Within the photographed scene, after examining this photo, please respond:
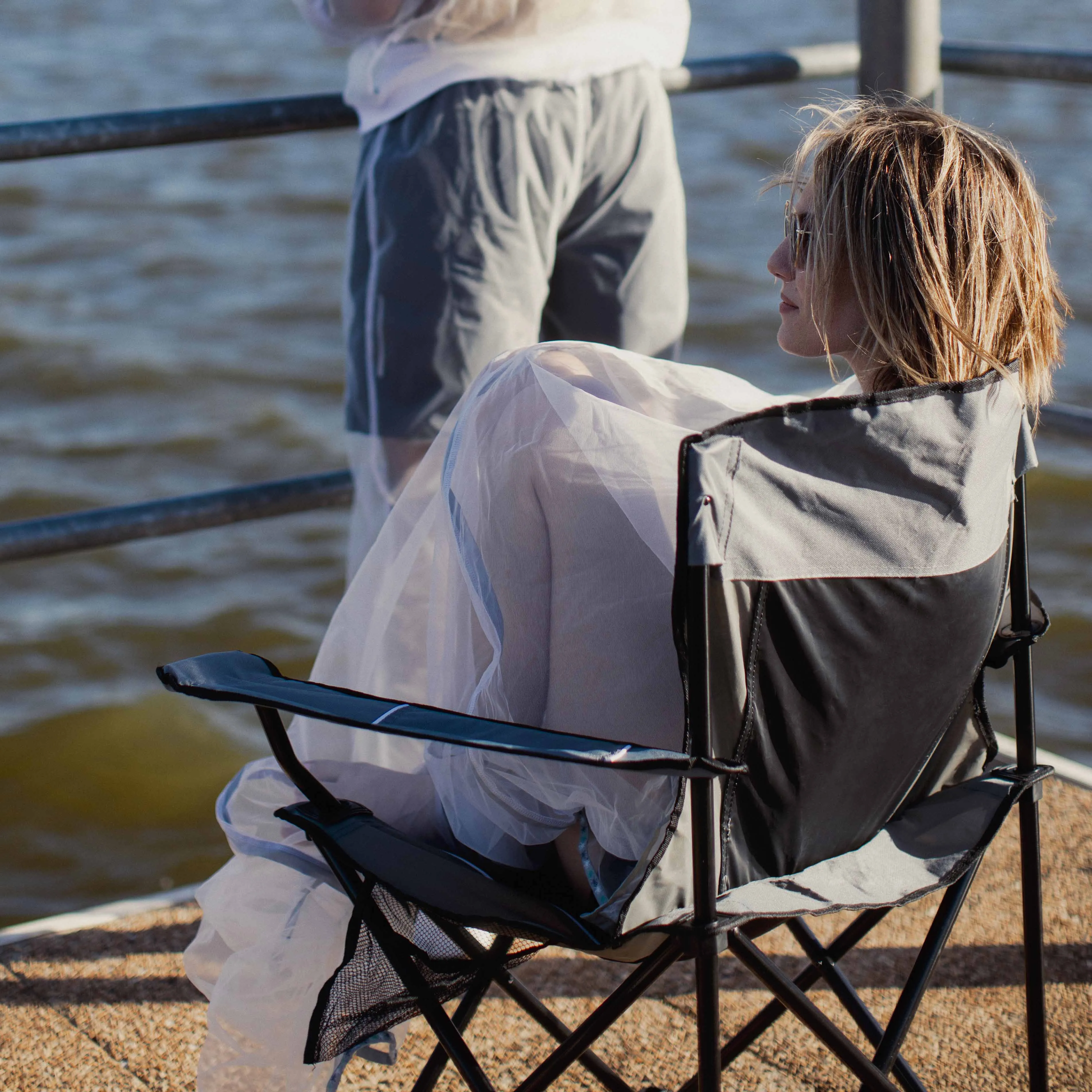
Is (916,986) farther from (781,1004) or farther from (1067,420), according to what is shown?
(1067,420)

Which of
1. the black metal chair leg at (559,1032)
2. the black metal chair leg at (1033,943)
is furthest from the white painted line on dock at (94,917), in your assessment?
the black metal chair leg at (1033,943)

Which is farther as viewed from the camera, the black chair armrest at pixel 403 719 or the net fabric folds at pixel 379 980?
the net fabric folds at pixel 379 980

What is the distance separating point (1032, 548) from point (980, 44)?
8.18 ft

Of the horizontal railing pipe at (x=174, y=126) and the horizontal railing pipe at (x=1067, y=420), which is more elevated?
the horizontal railing pipe at (x=174, y=126)

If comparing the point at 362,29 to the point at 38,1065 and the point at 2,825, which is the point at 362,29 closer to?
the point at 38,1065

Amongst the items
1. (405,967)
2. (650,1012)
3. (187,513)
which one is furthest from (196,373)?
(405,967)

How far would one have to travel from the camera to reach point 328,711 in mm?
1254

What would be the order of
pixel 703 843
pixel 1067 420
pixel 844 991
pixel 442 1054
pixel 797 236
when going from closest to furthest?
1. pixel 703 843
2. pixel 797 236
3. pixel 442 1054
4. pixel 844 991
5. pixel 1067 420

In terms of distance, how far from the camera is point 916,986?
1436 millimetres

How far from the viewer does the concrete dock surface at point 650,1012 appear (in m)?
1.81

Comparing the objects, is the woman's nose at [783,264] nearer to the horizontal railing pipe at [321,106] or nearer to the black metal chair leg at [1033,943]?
the black metal chair leg at [1033,943]

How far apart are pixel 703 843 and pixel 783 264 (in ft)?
1.85

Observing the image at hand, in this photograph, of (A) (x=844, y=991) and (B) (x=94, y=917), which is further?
(B) (x=94, y=917)

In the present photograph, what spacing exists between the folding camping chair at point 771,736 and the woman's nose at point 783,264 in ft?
0.73
